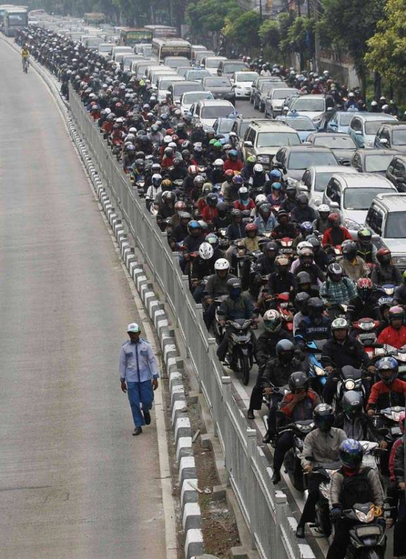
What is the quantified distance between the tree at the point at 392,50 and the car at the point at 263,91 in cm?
966

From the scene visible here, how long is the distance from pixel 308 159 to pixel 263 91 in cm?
2664

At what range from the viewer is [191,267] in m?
21.7

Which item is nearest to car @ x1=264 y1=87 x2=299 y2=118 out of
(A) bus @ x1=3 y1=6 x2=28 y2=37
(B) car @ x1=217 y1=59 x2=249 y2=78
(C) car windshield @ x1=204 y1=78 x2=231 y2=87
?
(C) car windshield @ x1=204 y1=78 x2=231 y2=87

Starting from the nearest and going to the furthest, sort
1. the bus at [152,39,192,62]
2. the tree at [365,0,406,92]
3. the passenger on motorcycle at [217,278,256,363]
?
1. the passenger on motorcycle at [217,278,256,363]
2. the tree at [365,0,406,92]
3. the bus at [152,39,192,62]

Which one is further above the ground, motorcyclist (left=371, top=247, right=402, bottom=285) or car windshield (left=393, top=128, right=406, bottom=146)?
motorcyclist (left=371, top=247, right=402, bottom=285)

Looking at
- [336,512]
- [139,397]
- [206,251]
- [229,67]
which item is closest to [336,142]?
[206,251]

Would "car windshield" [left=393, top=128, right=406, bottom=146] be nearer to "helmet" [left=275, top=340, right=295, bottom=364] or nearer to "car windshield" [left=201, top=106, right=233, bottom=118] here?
"car windshield" [left=201, top=106, right=233, bottom=118]

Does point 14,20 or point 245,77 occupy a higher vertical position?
point 245,77

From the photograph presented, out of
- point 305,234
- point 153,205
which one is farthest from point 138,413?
point 153,205

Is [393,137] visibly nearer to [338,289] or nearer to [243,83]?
[338,289]

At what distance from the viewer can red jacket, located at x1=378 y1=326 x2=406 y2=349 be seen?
16359mm

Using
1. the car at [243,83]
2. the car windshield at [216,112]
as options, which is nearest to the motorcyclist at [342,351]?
the car windshield at [216,112]

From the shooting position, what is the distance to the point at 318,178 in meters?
30.4

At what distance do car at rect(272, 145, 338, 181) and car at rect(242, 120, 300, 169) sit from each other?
3177mm
